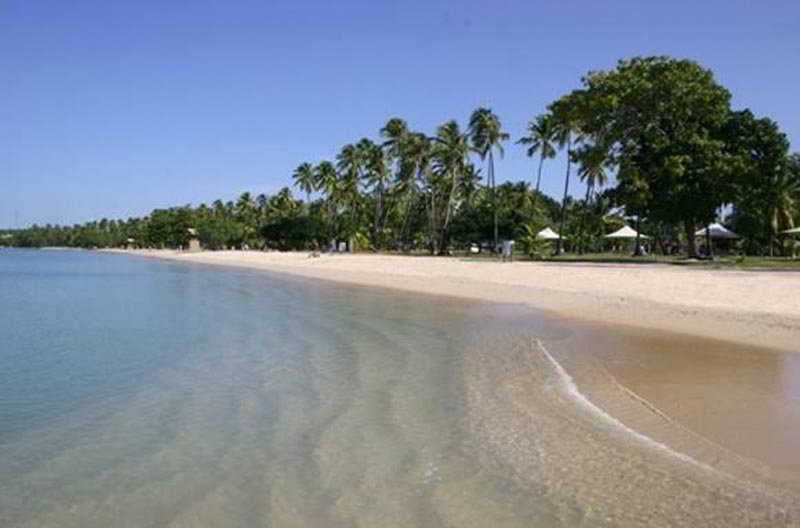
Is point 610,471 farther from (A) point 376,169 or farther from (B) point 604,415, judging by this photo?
(A) point 376,169

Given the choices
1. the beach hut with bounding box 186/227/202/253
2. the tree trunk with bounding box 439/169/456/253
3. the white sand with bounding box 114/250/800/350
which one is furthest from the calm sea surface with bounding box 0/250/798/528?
Result: the beach hut with bounding box 186/227/202/253

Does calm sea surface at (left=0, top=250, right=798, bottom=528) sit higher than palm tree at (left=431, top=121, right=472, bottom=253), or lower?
lower

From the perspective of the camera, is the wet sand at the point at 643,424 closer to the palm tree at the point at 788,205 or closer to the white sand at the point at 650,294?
the white sand at the point at 650,294

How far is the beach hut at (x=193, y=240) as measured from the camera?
464ft

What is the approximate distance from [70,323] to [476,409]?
1504cm

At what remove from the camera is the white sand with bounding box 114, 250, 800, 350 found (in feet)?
56.7

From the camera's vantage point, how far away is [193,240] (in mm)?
143750

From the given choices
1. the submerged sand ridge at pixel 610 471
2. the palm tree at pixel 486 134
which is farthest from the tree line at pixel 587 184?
the submerged sand ridge at pixel 610 471

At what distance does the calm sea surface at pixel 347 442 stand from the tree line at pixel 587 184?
30341mm

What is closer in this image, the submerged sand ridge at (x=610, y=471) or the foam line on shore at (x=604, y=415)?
the submerged sand ridge at (x=610, y=471)

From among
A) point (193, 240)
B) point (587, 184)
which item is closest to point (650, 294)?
point (587, 184)

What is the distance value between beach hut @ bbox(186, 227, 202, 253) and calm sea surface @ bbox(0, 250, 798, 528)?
12886 centimetres

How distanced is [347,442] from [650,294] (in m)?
19.0

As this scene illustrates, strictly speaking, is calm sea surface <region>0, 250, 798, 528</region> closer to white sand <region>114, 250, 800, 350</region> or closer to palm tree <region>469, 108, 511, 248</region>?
white sand <region>114, 250, 800, 350</region>
